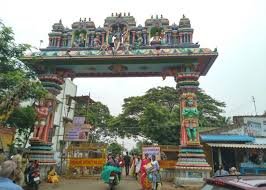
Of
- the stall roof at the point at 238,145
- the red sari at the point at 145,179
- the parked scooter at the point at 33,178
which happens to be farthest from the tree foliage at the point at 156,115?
the parked scooter at the point at 33,178

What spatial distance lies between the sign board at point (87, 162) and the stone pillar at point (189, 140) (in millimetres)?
3774

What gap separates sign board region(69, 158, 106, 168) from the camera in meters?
15.2

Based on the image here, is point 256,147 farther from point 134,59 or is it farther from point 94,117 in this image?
point 94,117

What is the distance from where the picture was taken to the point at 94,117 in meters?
35.1

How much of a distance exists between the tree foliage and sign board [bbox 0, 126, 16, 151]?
15815mm

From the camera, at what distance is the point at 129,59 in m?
15.2

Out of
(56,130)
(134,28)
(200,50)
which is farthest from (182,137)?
(56,130)

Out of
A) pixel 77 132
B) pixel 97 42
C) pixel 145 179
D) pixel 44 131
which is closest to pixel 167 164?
pixel 145 179

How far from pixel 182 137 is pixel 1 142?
7799mm

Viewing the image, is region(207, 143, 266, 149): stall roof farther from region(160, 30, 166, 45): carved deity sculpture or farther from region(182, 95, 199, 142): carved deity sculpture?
region(160, 30, 166, 45): carved deity sculpture

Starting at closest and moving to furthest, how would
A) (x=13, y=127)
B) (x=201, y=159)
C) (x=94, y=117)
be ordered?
(x=13, y=127) → (x=201, y=159) → (x=94, y=117)

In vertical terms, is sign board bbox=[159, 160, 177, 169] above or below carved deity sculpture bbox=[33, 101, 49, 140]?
Result: below

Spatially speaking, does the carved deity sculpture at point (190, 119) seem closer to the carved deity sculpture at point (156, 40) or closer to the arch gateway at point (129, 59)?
the arch gateway at point (129, 59)

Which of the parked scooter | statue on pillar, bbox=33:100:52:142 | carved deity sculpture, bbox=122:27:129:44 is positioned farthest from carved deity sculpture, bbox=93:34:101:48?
the parked scooter
